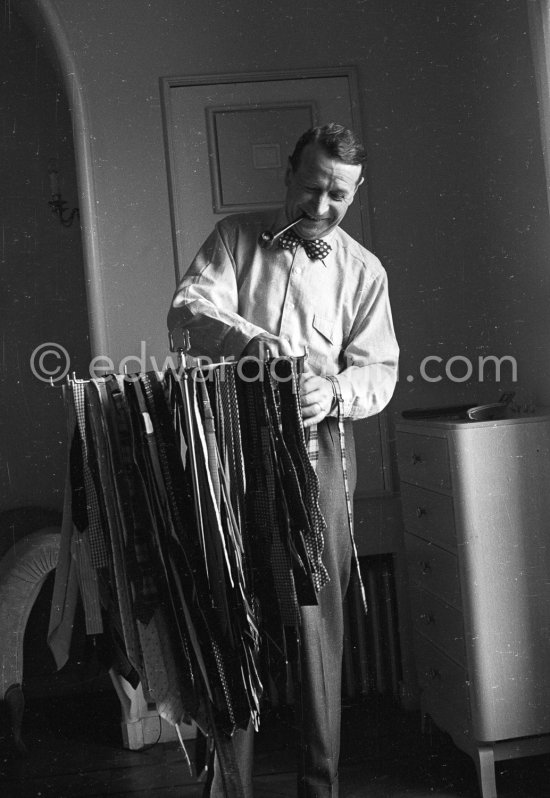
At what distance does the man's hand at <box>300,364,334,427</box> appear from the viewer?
A: 1.33 m

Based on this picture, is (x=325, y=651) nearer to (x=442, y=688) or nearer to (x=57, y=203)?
(x=442, y=688)

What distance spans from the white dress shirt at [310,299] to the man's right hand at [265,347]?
0.39ft

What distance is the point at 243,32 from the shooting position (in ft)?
6.26

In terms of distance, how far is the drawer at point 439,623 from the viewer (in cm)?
171

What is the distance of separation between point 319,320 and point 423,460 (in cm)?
48

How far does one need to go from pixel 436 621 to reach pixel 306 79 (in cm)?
128

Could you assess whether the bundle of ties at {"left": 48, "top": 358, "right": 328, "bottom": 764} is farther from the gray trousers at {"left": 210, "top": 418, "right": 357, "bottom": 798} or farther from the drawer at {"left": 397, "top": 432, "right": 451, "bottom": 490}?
the drawer at {"left": 397, "top": 432, "right": 451, "bottom": 490}

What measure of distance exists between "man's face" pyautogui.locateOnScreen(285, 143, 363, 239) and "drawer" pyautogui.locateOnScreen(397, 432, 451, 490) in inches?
20.4

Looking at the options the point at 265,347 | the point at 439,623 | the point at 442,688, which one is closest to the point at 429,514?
the point at 439,623

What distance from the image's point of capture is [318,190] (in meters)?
1.47

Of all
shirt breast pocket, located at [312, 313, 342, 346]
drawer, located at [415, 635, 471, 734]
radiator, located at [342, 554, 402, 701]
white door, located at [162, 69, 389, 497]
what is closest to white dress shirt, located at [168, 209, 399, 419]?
shirt breast pocket, located at [312, 313, 342, 346]

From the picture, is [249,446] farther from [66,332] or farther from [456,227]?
[456,227]

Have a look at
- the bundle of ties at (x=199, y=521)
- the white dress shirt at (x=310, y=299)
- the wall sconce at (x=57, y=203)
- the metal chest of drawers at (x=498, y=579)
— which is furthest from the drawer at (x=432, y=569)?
the wall sconce at (x=57, y=203)

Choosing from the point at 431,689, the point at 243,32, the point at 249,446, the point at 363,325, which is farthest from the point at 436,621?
the point at 243,32
